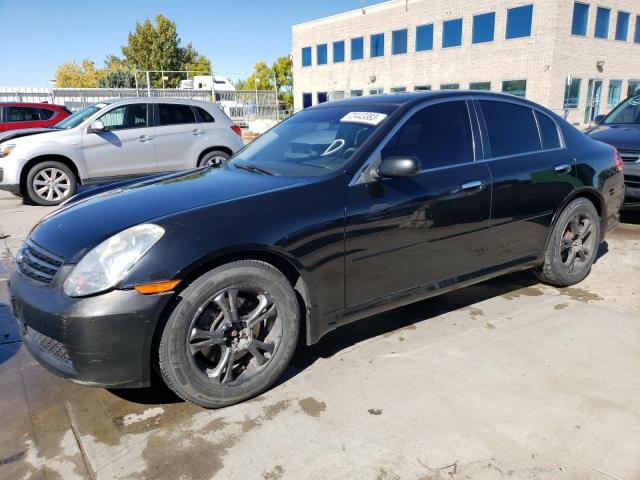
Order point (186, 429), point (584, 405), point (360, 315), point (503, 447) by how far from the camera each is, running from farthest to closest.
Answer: point (360, 315) → point (584, 405) → point (186, 429) → point (503, 447)

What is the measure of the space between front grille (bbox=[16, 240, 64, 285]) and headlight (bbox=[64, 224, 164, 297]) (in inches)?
6.5

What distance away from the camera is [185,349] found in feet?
7.93

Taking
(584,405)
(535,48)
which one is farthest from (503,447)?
(535,48)

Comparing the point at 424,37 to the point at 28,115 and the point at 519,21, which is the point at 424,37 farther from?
the point at 28,115

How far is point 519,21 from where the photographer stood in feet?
84.0

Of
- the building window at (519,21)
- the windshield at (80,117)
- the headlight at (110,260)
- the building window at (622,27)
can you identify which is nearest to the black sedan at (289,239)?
the headlight at (110,260)

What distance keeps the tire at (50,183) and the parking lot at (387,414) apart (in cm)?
538

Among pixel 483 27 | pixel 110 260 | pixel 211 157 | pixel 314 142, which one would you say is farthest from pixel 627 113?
pixel 483 27

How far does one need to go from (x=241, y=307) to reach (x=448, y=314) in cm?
186

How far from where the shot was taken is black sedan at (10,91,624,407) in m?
2.31

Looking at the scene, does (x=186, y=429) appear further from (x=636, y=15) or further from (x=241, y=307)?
(x=636, y=15)

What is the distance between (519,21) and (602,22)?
5.08 meters

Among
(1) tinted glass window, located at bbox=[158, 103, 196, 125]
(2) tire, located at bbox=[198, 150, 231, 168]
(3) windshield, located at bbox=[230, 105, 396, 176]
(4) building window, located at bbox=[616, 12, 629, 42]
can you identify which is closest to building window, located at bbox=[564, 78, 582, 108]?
(4) building window, located at bbox=[616, 12, 629, 42]

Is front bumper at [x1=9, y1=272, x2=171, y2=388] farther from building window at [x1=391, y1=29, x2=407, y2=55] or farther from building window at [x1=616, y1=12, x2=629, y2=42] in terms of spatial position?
building window at [x1=616, y1=12, x2=629, y2=42]
